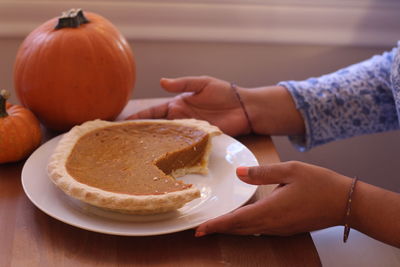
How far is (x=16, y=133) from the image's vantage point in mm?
1101

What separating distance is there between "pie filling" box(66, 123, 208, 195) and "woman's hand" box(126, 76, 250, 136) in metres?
0.15

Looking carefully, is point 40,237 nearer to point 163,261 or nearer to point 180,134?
point 163,261

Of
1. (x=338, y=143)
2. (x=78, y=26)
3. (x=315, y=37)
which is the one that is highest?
(x=78, y=26)

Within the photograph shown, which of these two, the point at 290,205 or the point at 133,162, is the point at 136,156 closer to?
the point at 133,162

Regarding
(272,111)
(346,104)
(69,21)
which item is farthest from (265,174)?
(69,21)

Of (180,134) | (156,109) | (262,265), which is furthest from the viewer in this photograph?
(156,109)

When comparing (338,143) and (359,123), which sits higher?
(359,123)

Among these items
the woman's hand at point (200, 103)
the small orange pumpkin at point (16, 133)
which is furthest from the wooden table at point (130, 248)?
the woman's hand at point (200, 103)

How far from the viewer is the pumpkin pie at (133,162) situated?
896 mm

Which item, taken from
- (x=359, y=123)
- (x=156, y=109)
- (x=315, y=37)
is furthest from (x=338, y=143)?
(x=156, y=109)

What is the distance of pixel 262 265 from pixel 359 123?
2.22 ft

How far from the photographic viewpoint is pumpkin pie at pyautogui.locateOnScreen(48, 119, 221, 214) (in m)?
0.90

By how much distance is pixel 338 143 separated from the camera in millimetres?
2119

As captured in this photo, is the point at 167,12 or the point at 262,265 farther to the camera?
the point at 167,12
